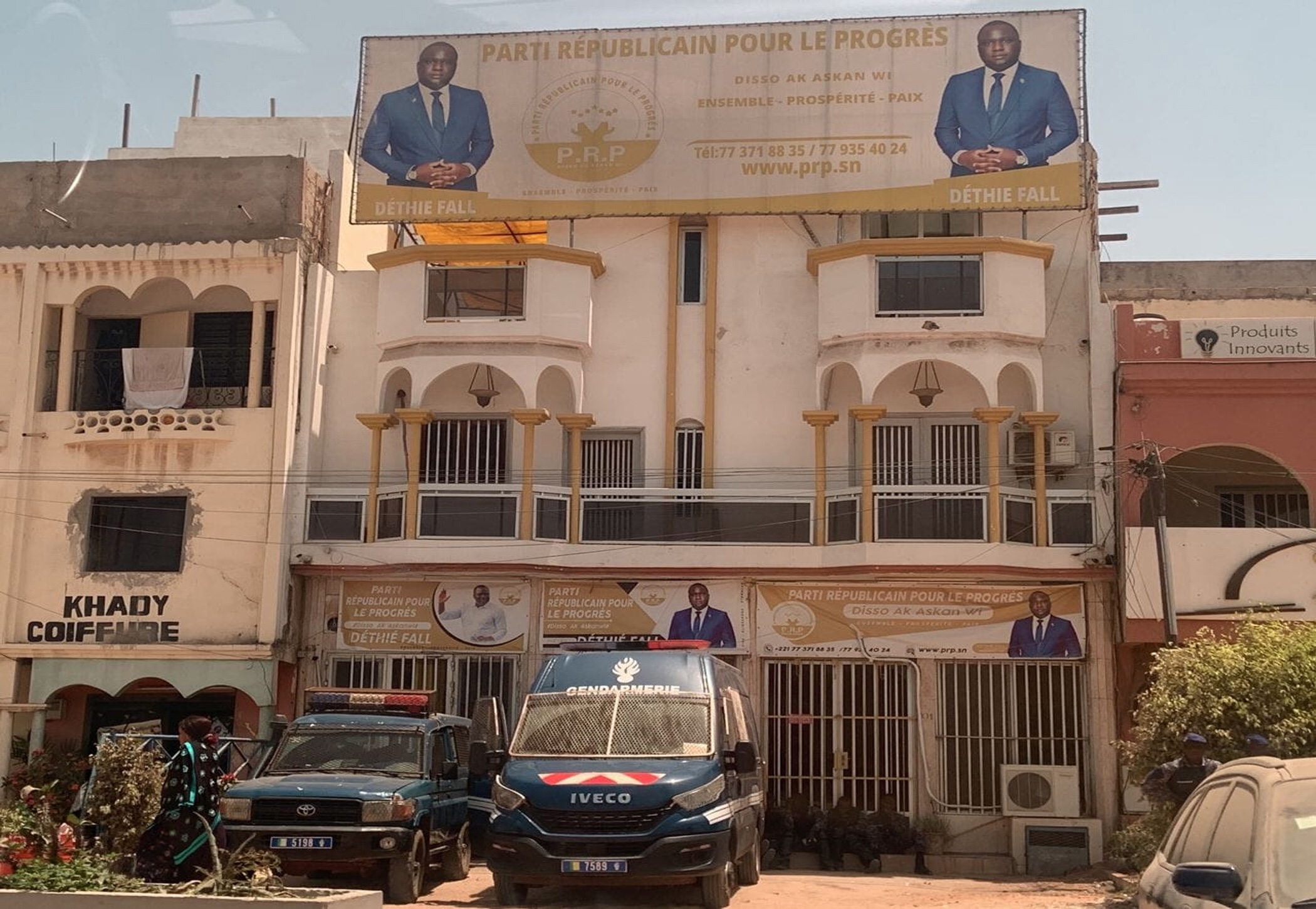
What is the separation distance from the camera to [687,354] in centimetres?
2431

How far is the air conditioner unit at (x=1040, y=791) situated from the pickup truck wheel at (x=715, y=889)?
874 centimetres

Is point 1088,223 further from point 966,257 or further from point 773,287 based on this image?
point 773,287

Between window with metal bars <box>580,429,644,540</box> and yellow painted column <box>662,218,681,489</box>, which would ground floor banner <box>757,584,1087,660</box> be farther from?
window with metal bars <box>580,429,644,540</box>

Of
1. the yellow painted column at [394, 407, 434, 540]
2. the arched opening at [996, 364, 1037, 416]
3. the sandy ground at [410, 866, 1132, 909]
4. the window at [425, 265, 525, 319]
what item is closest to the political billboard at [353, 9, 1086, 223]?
the window at [425, 265, 525, 319]

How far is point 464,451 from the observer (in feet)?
80.2

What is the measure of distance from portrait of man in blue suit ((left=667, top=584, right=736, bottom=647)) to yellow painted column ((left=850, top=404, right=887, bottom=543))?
7.72 ft

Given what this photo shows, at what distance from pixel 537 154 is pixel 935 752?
10.9 meters

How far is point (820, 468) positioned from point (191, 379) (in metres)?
9.86

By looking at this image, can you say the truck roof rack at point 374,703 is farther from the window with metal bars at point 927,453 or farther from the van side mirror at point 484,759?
the window with metal bars at point 927,453

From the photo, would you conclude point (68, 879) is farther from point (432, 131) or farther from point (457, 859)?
point (432, 131)

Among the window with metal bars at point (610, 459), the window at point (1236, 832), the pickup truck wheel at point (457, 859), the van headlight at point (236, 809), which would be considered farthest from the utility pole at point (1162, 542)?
the window at point (1236, 832)

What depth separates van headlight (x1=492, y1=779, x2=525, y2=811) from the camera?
13.5 meters

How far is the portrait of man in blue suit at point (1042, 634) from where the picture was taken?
872 inches

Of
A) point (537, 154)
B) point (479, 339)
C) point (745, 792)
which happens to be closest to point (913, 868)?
point (745, 792)
